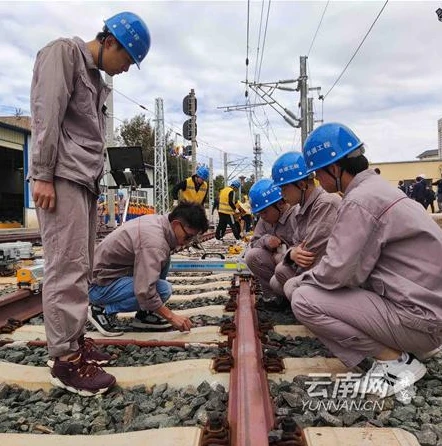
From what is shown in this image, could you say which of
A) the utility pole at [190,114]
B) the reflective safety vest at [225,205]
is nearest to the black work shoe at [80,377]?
the reflective safety vest at [225,205]

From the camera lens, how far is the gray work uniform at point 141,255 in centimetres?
313

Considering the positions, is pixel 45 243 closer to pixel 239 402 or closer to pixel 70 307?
pixel 70 307

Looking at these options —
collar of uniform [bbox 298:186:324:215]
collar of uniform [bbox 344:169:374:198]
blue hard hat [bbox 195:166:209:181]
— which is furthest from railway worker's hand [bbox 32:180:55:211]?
blue hard hat [bbox 195:166:209:181]

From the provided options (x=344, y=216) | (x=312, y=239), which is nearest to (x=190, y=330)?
(x=312, y=239)

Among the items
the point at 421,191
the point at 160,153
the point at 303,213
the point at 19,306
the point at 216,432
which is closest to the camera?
the point at 216,432

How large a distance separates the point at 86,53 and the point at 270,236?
8.47 ft

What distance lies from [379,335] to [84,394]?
1.47m

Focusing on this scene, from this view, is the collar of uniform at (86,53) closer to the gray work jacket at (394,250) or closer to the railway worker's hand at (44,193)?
the railway worker's hand at (44,193)

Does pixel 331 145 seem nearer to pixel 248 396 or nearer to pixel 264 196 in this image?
pixel 248 396

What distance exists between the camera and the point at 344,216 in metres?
2.34

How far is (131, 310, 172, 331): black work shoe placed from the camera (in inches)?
146

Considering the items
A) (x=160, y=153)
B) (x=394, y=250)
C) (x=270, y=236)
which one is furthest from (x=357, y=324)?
(x=160, y=153)

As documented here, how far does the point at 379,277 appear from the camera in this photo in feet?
7.86

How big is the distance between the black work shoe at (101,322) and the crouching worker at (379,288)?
1572mm
